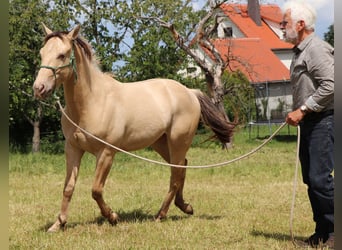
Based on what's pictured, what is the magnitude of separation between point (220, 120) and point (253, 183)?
2.39 meters

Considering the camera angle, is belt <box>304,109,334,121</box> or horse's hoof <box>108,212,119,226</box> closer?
belt <box>304,109,334,121</box>

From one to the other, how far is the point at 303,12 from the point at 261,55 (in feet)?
97.7

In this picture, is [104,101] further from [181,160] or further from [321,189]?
[321,189]

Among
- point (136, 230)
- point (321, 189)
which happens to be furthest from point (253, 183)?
point (321, 189)

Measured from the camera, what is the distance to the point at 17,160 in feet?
37.0

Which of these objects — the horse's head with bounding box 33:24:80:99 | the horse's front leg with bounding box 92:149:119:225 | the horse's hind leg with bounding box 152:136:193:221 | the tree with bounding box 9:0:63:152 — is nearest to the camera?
the horse's head with bounding box 33:24:80:99

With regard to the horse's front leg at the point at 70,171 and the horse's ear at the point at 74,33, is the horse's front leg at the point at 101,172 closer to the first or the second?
the horse's front leg at the point at 70,171

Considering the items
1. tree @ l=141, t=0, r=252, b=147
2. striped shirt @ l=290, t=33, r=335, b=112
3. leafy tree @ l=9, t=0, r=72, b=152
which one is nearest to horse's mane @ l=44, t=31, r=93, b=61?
striped shirt @ l=290, t=33, r=335, b=112

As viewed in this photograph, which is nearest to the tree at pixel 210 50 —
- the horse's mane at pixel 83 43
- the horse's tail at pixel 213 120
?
the horse's tail at pixel 213 120

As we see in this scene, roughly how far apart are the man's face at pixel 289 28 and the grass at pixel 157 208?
1836 mm

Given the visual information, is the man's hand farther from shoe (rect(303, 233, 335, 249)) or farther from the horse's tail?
the horse's tail

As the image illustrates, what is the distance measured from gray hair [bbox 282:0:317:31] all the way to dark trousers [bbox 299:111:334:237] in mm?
781

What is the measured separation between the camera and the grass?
4422mm

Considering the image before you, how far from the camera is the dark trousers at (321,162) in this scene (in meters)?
3.93
